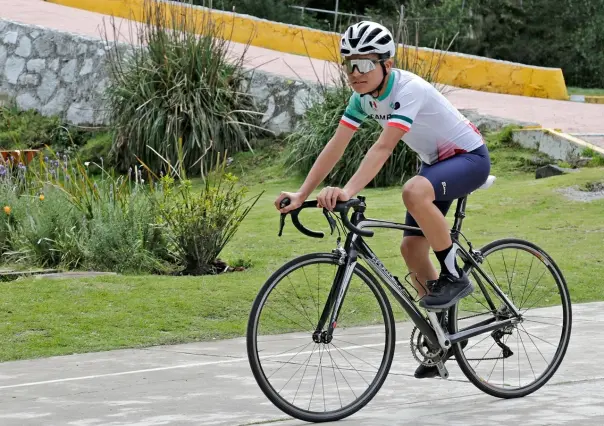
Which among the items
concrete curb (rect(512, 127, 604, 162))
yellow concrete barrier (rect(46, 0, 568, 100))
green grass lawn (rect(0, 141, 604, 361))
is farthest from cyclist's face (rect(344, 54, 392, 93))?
yellow concrete barrier (rect(46, 0, 568, 100))

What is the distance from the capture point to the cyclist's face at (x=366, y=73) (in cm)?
570

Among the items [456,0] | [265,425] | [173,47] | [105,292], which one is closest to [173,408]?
[265,425]

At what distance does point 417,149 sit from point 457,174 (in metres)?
0.26

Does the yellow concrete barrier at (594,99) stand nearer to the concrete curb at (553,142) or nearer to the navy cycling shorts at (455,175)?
the concrete curb at (553,142)

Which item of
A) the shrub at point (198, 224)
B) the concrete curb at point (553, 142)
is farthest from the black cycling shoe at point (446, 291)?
the concrete curb at point (553, 142)

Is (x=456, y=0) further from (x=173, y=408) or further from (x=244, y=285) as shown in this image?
(x=173, y=408)

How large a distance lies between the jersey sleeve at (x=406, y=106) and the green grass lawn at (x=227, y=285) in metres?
Result: 2.80

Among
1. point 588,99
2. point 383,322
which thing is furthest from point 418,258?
point 588,99

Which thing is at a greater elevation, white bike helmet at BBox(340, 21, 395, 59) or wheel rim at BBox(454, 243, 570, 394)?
white bike helmet at BBox(340, 21, 395, 59)

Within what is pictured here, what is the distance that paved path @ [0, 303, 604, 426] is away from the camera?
5.71 m

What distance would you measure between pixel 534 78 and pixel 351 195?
17.8m

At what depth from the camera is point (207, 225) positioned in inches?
400

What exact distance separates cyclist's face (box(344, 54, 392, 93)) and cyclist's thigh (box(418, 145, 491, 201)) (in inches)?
19.4

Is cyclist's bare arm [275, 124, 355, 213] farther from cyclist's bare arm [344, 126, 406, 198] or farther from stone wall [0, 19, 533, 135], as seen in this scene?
stone wall [0, 19, 533, 135]
